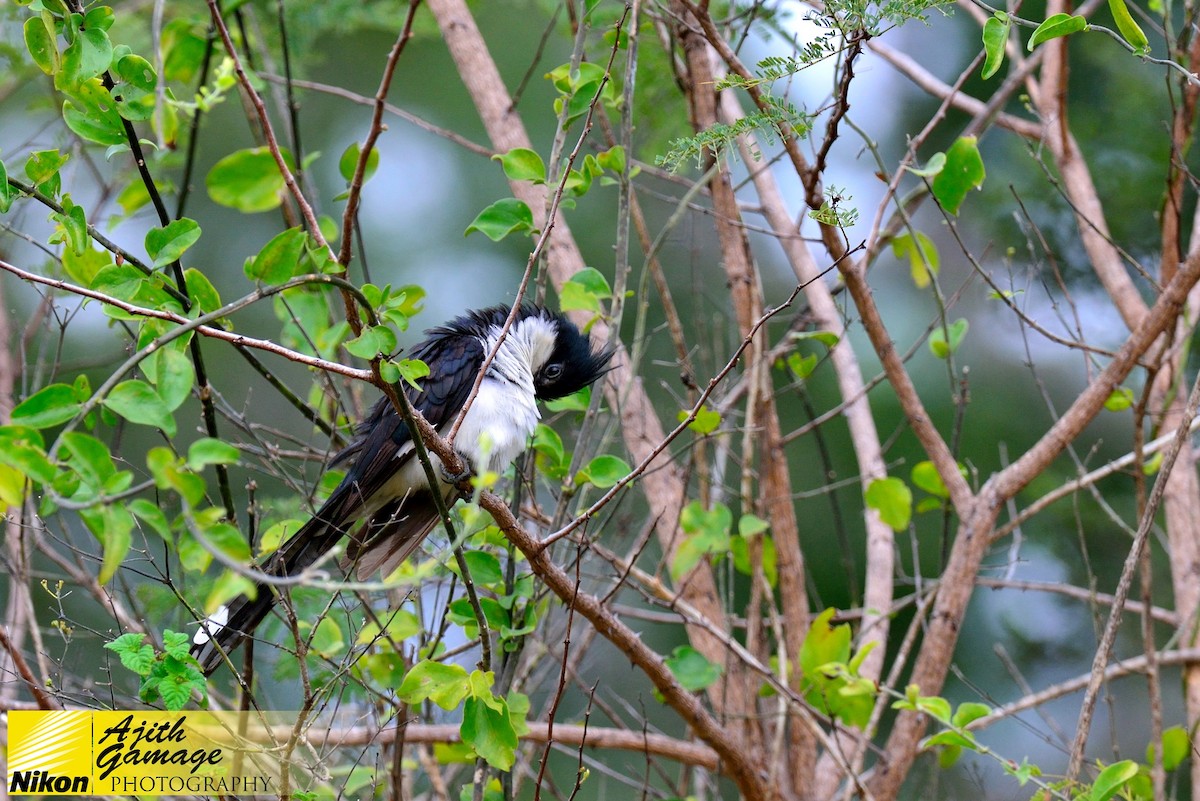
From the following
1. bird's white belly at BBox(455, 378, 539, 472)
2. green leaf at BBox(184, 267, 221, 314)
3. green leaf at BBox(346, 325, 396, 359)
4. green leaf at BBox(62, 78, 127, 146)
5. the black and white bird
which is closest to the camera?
green leaf at BBox(346, 325, 396, 359)

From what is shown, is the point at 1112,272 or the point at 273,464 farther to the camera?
the point at 1112,272

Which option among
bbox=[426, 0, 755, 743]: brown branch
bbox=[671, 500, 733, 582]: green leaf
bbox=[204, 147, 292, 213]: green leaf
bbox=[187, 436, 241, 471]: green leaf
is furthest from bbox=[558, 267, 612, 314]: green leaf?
bbox=[187, 436, 241, 471]: green leaf

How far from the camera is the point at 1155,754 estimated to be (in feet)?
8.29

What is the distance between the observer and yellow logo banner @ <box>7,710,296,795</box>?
7.18ft

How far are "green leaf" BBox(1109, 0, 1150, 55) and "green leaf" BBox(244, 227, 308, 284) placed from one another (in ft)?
4.62

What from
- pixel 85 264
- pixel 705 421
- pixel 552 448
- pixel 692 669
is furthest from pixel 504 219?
pixel 692 669

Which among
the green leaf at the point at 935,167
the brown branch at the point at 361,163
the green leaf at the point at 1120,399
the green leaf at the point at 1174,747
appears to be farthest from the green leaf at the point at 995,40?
the green leaf at the point at 1174,747

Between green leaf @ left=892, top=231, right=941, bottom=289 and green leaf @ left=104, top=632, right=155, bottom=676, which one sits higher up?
green leaf @ left=892, top=231, right=941, bottom=289

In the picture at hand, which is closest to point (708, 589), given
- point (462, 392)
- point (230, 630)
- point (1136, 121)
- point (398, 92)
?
point (462, 392)

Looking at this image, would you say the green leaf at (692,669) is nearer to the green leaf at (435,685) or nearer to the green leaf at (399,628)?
the green leaf at (399,628)

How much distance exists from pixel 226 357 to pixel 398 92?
2.65m

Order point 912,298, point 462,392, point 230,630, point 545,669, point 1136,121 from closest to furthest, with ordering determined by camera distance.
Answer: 1. point 230,630
2. point 462,392
3. point 545,669
4. point 1136,121
5. point 912,298

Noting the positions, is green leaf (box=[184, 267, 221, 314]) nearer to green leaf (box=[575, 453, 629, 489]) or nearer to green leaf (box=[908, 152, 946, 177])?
green leaf (box=[575, 453, 629, 489])

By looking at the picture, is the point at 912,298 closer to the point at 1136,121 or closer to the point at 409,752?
the point at 1136,121
